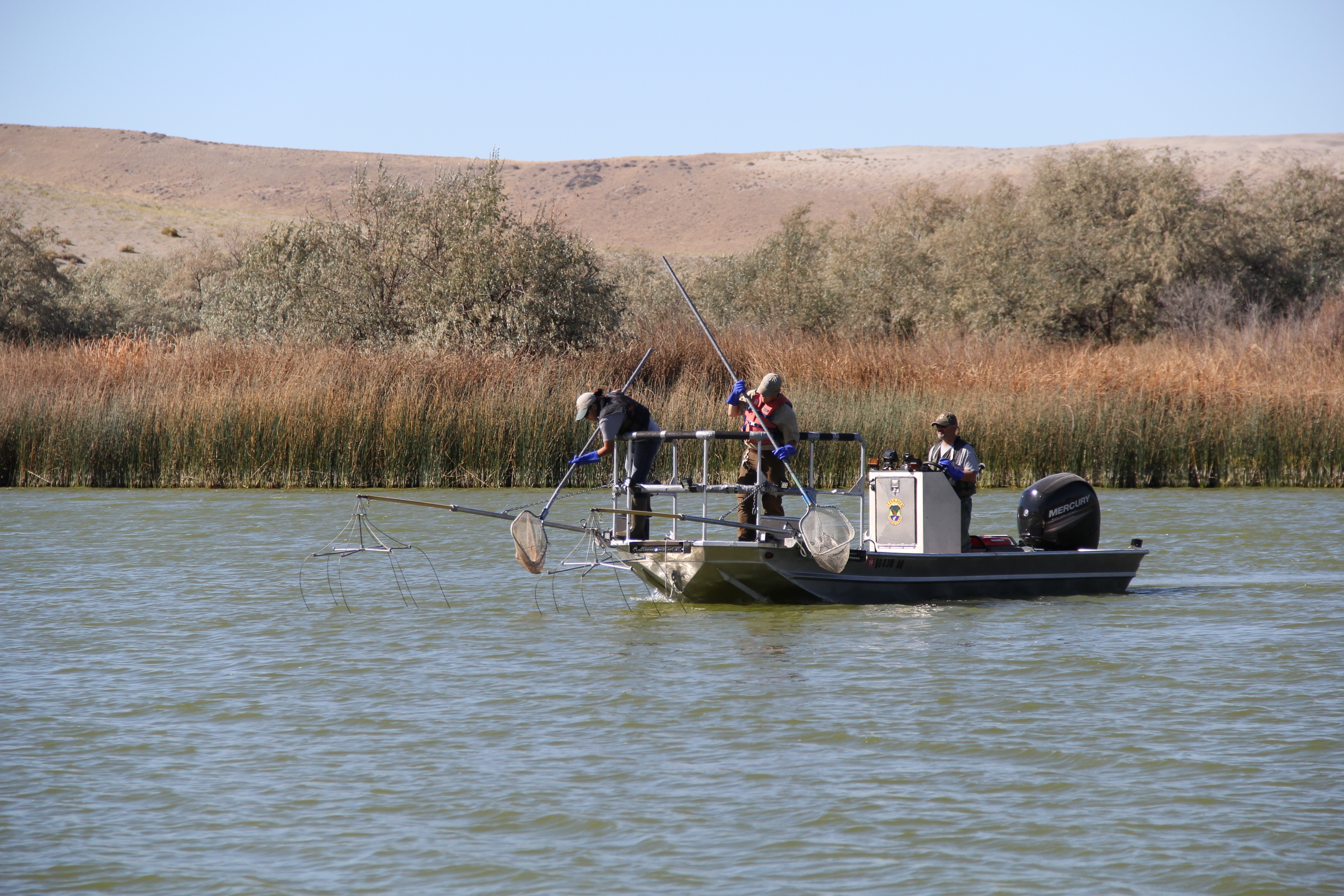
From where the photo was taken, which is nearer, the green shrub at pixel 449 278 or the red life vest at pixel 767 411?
the red life vest at pixel 767 411

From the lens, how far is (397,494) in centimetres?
2075

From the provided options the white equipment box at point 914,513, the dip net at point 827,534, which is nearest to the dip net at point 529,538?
the dip net at point 827,534

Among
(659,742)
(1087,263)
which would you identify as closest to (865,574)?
(659,742)

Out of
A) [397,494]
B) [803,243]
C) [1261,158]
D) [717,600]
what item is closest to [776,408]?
[717,600]

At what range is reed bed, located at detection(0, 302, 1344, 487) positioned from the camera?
858 inches

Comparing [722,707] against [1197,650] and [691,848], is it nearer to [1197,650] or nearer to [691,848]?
[691,848]

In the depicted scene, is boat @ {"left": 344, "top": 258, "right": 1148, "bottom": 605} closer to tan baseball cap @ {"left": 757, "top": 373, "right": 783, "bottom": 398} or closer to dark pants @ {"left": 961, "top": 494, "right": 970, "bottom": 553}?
dark pants @ {"left": 961, "top": 494, "right": 970, "bottom": 553}

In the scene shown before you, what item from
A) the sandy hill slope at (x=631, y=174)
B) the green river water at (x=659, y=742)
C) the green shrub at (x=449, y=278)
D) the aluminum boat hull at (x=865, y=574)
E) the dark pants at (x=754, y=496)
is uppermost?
the sandy hill slope at (x=631, y=174)

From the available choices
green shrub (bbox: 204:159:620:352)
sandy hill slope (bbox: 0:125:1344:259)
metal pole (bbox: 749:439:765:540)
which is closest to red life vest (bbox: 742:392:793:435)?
metal pole (bbox: 749:439:765:540)

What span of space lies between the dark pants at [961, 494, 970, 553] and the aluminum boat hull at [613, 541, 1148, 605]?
16 cm

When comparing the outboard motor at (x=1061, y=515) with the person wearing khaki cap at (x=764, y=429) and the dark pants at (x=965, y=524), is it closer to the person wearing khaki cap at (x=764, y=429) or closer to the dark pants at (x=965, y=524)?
the dark pants at (x=965, y=524)

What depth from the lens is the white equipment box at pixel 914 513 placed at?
39.7 feet

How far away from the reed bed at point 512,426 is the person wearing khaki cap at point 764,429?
352 inches

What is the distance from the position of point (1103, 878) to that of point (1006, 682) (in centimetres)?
349
